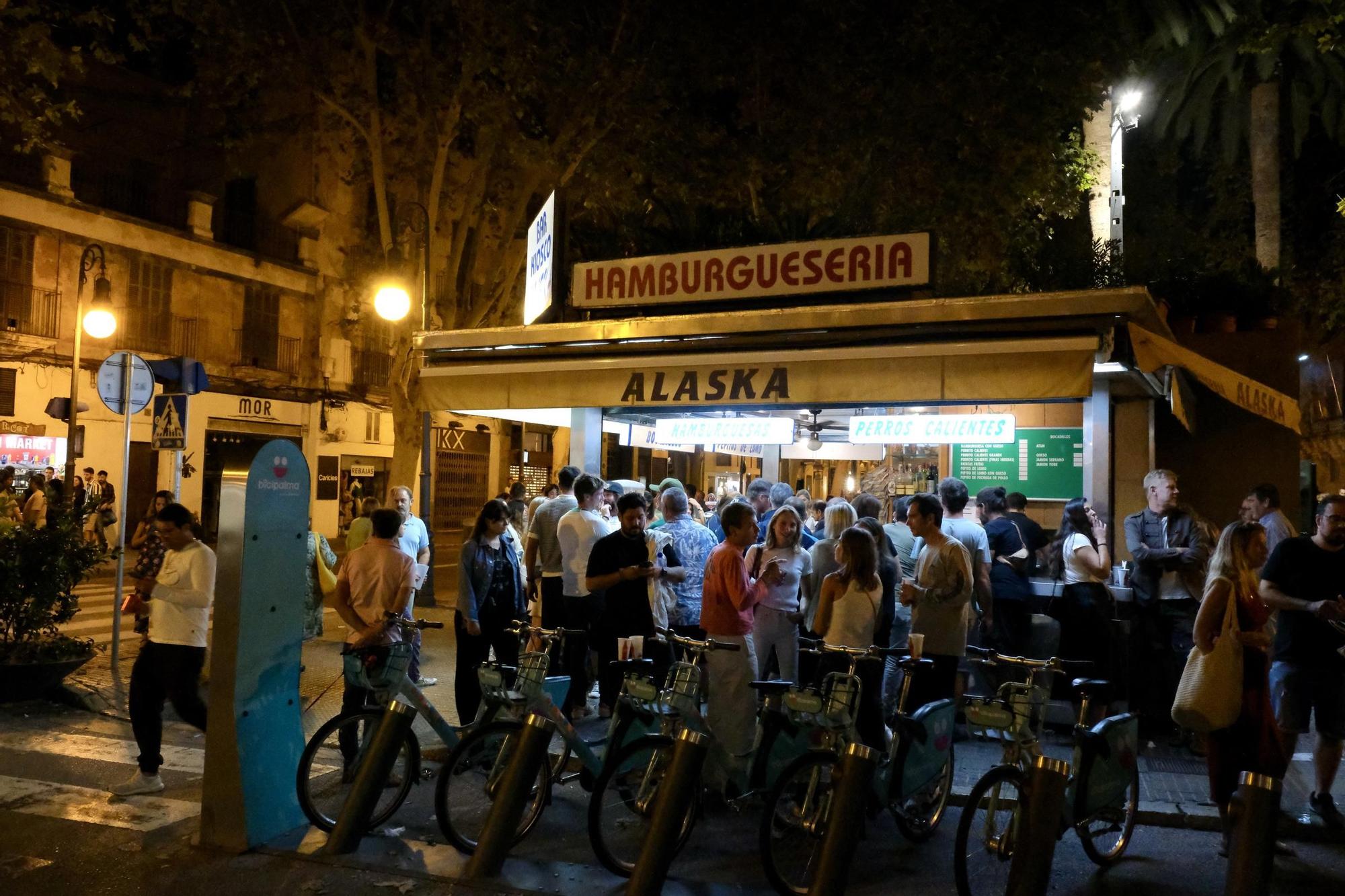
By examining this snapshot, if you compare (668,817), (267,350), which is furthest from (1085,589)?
(267,350)

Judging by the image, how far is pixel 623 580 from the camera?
24.0 ft

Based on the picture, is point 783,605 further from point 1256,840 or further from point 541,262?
point 541,262

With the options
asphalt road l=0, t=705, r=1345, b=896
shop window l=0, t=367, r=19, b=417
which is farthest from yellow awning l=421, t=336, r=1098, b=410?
shop window l=0, t=367, r=19, b=417

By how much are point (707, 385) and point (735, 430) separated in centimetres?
282

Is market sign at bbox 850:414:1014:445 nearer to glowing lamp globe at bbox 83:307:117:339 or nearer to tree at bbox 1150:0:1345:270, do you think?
glowing lamp globe at bbox 83:307:117:339

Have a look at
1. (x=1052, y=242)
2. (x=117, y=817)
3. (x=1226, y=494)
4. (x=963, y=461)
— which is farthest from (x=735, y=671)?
(x=1052, y=242)

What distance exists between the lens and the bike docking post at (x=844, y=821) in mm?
4359

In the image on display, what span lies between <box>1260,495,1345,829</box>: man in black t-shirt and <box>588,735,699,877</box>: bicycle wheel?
3700mm

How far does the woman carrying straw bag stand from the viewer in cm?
544

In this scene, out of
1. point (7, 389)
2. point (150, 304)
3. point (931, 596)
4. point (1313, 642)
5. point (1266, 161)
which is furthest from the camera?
point (150, 304)

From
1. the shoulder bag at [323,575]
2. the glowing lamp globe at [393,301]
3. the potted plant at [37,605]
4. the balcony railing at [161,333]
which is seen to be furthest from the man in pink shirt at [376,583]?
the balcony railing at [161,333]

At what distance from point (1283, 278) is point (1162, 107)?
12.3 m

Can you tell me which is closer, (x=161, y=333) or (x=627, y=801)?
(x=627, y=801)

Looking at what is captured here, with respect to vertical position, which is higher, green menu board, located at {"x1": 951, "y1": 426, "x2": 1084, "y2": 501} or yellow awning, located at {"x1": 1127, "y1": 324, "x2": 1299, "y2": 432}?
yellow awning, located at {"x1": 1127, "y1": 324, "x2": 1299, "y2": 432}
